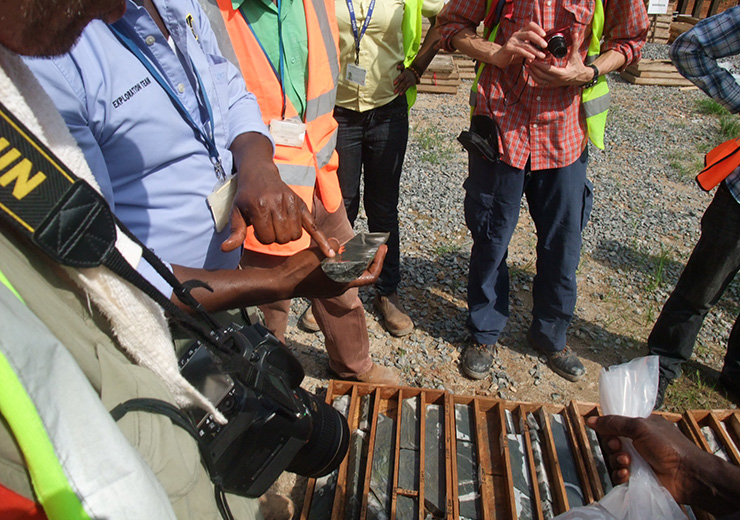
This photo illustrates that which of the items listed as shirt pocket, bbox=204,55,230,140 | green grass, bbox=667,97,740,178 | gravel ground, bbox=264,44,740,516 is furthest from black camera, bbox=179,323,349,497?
green grass, bbox=667,97,740,178

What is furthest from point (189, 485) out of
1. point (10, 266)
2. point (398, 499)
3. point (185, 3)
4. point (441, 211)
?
point (441, 211)

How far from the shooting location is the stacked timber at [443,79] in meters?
7.73

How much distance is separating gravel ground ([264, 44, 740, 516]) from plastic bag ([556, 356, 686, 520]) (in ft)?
4.37

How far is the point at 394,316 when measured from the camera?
3.51 meters

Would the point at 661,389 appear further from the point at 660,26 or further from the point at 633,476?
the point at 660,26

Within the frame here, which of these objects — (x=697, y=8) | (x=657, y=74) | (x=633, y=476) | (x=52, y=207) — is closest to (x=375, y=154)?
(x=633, y=476)

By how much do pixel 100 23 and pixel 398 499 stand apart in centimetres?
210

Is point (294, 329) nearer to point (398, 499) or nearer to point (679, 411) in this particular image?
point (398, 499)

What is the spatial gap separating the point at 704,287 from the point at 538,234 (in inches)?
36.8

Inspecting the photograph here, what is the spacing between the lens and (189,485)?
0.80 metres

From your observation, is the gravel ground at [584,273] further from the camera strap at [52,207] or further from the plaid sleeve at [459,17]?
the camera strap at [52,207]

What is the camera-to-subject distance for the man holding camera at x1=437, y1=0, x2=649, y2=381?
235cm

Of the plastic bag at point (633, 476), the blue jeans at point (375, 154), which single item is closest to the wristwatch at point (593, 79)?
the blue jeans at point (375, 154)

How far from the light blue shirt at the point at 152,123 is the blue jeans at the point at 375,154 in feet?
4.47
